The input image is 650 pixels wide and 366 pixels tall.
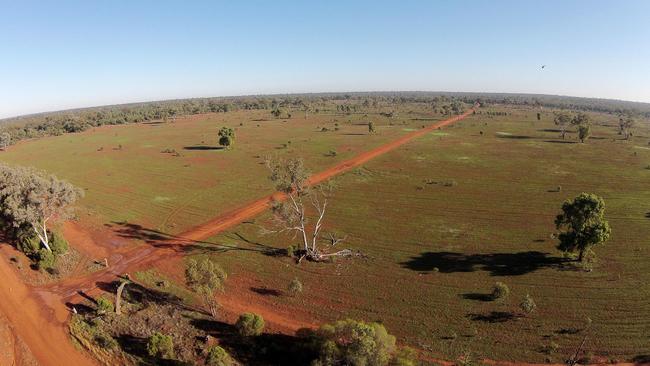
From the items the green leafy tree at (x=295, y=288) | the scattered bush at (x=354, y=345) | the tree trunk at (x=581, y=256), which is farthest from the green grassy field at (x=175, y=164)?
the tree trunk at (x=581, y=256)

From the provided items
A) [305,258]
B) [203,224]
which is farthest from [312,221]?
[203,224]

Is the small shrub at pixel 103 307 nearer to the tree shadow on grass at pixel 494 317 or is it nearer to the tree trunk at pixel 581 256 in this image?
the tree shadow on grass at pixel 494 317

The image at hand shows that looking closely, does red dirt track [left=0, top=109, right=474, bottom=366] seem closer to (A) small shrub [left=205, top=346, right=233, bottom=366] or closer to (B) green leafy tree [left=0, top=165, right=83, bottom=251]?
(B) green leafy tree [left=0, top=165, right=83, bottom=251]

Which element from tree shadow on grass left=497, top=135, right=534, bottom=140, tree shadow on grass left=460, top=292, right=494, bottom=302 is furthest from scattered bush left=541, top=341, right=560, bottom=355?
tree shadow on grass left=497, top=135, right=534, bottom=140

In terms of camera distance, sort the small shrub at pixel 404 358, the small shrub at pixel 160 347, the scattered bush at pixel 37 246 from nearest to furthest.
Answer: the small shrub at pixel 404 358, the small shrub at pixel 160 347, the scattered bush at pixel 37 246

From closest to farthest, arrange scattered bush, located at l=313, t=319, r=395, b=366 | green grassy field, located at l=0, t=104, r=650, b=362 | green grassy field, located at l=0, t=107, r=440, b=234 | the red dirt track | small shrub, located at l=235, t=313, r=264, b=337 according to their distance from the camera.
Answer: scattered bush, located at l=313, t=319, r=395, b=366, small shrub, located at l=235, t=313, r=264, b=337, the red dirt track, green grassy field, located at l=0, t=104, r=650, b=362, green grassy field, located at l=0, t=107, r=440, b=234

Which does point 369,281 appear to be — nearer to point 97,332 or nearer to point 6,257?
point 97,332
